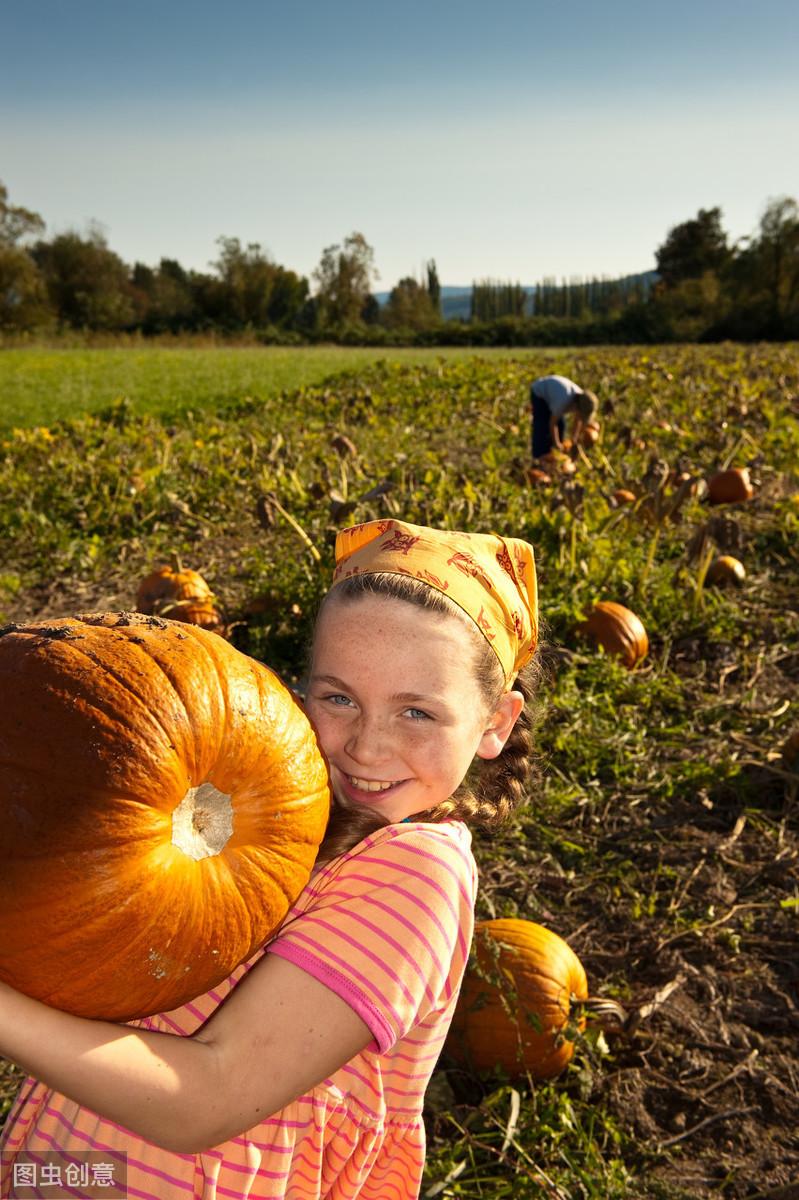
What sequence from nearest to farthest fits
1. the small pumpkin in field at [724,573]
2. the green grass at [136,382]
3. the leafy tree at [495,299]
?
1. the small pumpkin in field at [724,573]
2. the green grass at [136,382]
3. the leafy tree at [495,299]

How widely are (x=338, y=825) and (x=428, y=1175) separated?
1196 millimetres

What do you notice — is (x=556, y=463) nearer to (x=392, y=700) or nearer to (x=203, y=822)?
(x=392, y=700)

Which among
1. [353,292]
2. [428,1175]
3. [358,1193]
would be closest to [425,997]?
[358,1193]

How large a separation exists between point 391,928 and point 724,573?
4887 mm

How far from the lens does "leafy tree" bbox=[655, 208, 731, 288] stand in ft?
241

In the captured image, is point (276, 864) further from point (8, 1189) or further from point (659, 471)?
point (659, 471)

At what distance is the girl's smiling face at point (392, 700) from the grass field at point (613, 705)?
118 centimetres

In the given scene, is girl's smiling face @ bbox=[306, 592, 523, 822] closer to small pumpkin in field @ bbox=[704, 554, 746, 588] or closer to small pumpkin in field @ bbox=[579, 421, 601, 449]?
small pumpkin in field @ bbox=[704, 554, 746, 588]

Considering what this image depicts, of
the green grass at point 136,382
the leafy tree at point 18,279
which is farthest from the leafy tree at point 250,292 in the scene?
the green grass at point 136,382

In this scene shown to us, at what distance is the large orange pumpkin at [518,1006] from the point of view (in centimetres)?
254

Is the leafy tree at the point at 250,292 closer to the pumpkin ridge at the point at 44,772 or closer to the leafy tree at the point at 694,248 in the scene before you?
the leafy tree at the point at 694,248

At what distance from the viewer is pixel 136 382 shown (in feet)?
63.8

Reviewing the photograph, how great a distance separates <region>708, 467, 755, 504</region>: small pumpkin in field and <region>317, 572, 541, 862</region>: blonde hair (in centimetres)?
553

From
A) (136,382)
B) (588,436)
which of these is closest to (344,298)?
(136,382)
